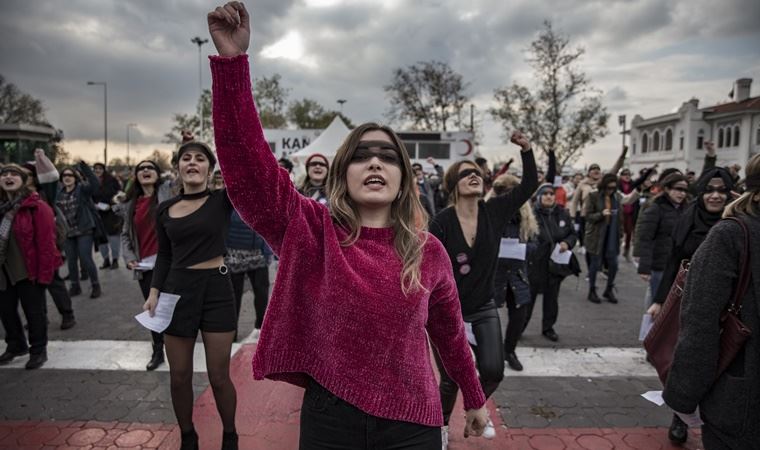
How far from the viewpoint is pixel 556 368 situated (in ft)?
16.8

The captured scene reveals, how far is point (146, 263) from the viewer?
4.78 meters

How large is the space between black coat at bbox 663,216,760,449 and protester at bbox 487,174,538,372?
233 cm

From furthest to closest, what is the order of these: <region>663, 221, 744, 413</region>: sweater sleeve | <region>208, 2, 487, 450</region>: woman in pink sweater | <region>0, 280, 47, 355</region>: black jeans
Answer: <region>0, 280, 47, 355</region>: black jeans < <region>663, 221, 744, 413</region>: sweater sleeve < <region>208, 2, 487, 450</region>: woman in pink sweater

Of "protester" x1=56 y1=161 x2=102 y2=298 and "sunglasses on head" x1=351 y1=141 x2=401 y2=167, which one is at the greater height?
"sunglasses on head" x1=351 y1=141 x2=401 y2=167

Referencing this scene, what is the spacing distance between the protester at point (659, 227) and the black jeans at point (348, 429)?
5135mm

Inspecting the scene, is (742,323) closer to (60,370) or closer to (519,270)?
(519,270)

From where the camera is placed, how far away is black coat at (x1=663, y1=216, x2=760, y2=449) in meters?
2.01

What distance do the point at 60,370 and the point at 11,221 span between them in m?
1.60

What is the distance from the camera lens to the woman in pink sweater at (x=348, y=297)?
1.62 metres

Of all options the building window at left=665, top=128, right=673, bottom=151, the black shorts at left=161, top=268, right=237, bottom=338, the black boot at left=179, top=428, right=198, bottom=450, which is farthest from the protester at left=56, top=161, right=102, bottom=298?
the building window at left=665, top=128, right=673, bottom=151

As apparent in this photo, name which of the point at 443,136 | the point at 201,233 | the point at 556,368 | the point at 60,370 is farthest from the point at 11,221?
the point at 443,136

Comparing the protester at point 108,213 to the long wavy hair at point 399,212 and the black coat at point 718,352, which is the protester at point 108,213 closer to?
the long wavy hair at point 399,212

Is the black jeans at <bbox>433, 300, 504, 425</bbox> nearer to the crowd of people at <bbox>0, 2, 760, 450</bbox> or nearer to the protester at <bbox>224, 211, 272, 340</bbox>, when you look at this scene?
the crowd of people at <bbox>0, 2, 760, 450</bbox>

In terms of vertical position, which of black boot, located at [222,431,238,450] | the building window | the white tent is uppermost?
the building window
